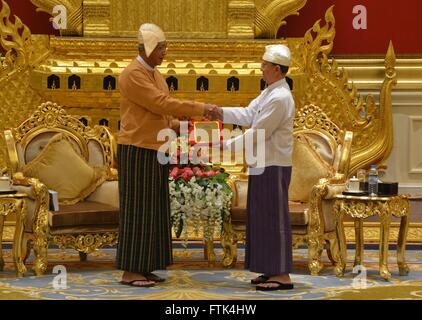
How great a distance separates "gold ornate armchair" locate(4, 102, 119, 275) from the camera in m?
6.77

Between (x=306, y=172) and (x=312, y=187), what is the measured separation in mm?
323

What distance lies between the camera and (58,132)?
7.50 metres

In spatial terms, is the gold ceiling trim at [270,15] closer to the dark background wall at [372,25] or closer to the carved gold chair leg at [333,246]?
the dark background wall at [372,25]

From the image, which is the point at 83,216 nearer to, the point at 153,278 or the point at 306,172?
the point at 153,278

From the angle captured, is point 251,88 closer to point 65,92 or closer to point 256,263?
point 65,92

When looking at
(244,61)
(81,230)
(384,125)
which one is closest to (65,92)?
(244,61)

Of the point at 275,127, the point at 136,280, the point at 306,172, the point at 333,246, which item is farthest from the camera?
the point at 306,172

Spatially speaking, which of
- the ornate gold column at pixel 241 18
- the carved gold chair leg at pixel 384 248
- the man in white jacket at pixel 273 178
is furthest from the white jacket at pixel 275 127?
the ornate gold column at pixel 241 18

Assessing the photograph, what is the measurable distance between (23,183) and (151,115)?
130 cm

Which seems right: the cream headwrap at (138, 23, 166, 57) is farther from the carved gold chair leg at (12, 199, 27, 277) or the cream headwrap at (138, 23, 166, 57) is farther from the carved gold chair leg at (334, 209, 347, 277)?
the carved gold chair leg at (334, 209, 347, 277)

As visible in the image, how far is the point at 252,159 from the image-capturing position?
6.12 metres

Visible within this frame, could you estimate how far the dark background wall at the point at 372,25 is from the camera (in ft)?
31.3

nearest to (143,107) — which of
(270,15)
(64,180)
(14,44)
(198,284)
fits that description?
(198,284)

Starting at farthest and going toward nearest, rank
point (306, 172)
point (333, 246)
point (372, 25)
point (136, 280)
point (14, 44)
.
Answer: point (372, 25)
point (14, 44)
point (306, 172)
point (333, 246)
point (136, 280)
